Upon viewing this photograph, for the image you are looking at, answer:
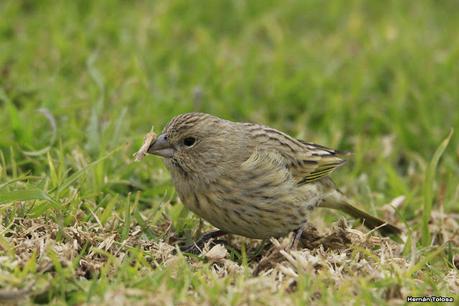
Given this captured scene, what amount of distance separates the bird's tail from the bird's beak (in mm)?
1312

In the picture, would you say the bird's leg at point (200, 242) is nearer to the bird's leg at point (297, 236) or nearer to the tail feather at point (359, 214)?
the bird's leg at point (297, 236)

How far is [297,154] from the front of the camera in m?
6.18

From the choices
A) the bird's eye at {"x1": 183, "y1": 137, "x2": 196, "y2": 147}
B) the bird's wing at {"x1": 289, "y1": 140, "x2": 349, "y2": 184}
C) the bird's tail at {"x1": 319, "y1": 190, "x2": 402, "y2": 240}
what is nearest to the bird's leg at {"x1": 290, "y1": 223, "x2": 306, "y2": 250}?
the bird's wing at {"x1": 289, "y1": 140, "x2": 349, "y2": 184}

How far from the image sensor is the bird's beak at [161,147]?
18.6 ft

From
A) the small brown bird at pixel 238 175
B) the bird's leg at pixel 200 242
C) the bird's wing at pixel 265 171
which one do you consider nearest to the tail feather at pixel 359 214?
the small brown bird at pixel 238 175

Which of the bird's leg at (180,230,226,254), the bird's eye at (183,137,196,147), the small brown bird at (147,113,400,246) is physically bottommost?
the bird's leg at (180,230,226,254)

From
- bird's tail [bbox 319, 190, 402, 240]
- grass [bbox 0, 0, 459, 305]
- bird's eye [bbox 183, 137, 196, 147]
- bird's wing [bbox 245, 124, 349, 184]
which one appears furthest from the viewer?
bird's tail [bbox 319, 190, 402, 240]

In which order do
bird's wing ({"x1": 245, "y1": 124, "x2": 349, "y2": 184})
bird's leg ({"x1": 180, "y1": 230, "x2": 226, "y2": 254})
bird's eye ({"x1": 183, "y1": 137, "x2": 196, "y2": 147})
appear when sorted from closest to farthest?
bird's leg ({"x1": 180, "y1": 230, "x2": 226, "y2": 254}), bird's eye ({"x1": 183, "y1": 137, "x2": 196, "y2": 147}), bird's wing ({"x1": 245, "y1": 124, "x2": 349, "y2": 184})

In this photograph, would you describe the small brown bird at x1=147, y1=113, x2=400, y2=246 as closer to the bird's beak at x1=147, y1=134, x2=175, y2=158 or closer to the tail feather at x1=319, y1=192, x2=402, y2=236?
the bird's beak at x1=147, y1=134, x2=175, y2=158

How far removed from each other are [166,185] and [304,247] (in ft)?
3.96

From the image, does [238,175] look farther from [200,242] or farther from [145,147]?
[145,147]

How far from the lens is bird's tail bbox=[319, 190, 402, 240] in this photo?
622 centimetres

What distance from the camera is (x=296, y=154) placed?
6.18 meters

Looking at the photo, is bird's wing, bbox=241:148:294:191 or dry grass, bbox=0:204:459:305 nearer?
dry grass, bbox=0:204:459:305
